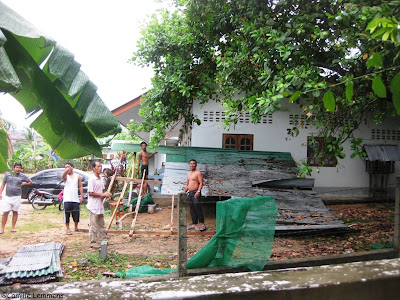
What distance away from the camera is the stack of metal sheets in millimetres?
4992

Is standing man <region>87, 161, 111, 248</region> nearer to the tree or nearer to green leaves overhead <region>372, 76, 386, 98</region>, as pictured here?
the tree

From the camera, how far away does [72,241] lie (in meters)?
7.76

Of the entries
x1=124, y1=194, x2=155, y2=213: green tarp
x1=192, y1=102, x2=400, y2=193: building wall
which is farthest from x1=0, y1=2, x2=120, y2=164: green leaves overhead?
x1=124, y1=194, x2=155, y2=213: green tarp

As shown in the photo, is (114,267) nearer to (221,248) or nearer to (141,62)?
(221,248)

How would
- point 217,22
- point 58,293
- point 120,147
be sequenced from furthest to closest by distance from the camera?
point 120,147 → point 217,22 → point 58,293

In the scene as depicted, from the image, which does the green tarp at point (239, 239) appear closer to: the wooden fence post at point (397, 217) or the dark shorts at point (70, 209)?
the wooden fence post at point (397, 217)

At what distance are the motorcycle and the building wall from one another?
5928 millimetres

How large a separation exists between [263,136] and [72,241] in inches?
275

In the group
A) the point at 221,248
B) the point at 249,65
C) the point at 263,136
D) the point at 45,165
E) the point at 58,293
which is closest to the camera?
the point at 58,293

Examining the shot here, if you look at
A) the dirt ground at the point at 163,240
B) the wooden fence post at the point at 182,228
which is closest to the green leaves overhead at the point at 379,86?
the wooden fence post at the point at 182,228

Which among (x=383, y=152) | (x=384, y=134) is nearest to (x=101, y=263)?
(x=383, y=152)

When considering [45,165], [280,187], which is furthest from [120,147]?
[45,165]

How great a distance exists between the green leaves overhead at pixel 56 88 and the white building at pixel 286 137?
7.99 metres

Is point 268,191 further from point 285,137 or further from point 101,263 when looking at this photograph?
point 101,263
